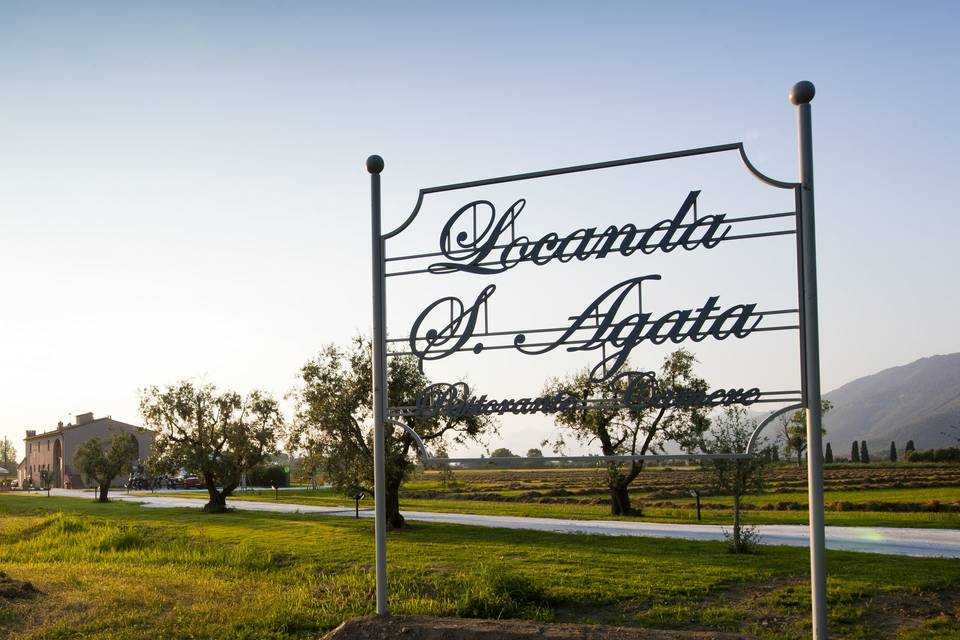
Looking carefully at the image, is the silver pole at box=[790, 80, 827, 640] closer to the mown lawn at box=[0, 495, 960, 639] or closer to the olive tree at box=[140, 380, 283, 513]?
the mown lawn at box=[0, 495, 960, 639]

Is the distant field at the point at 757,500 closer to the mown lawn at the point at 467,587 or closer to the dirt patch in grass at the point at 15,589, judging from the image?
the mown lawn at the point at 467,587

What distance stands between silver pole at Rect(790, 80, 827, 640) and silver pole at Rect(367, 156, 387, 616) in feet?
14.3

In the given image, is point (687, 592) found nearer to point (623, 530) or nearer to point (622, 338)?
point (622, 338)

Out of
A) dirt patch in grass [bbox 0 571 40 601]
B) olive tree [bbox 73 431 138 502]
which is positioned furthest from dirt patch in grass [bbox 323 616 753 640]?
olive tree [bbox 73 431 138 502]

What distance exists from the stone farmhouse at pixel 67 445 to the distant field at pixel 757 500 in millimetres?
41393

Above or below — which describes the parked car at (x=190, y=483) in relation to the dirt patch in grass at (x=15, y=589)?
below

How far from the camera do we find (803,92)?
25.1ft

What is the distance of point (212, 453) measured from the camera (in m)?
32.1

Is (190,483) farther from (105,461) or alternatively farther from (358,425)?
(358,425)

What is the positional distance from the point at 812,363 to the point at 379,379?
14.9ft

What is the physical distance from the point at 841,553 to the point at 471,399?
922 cm

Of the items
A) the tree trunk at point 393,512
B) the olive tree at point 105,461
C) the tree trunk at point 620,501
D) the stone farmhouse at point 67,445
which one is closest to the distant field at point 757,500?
the tree trunk at point 620,501

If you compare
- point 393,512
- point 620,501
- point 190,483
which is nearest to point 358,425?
point 393,512

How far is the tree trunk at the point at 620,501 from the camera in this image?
1050 inches
